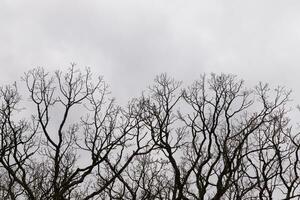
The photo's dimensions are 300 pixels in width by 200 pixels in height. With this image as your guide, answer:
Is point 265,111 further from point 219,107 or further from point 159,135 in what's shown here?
point 159,135

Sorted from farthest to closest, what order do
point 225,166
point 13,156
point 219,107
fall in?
point 219,107, point 225,166, point 13,156

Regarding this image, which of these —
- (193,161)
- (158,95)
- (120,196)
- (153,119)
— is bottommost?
(120,196)

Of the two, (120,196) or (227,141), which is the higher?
(227,141)

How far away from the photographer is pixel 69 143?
18938 mm

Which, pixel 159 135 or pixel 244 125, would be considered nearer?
pixel 159 135

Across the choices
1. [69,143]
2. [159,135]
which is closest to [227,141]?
[159,135]

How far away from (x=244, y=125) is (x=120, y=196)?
6.70 metres

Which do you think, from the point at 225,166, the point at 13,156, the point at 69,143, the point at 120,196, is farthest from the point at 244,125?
the point at 13,156

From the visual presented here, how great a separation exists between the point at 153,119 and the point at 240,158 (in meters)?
4.30

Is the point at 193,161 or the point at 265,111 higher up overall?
the point at 265,111

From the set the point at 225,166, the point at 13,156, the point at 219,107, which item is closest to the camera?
the point at 13,156

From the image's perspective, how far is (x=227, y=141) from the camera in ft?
64.6

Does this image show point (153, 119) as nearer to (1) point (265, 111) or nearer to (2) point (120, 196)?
(2) point (120, 196)

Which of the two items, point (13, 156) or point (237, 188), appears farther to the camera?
point (237, 188)
